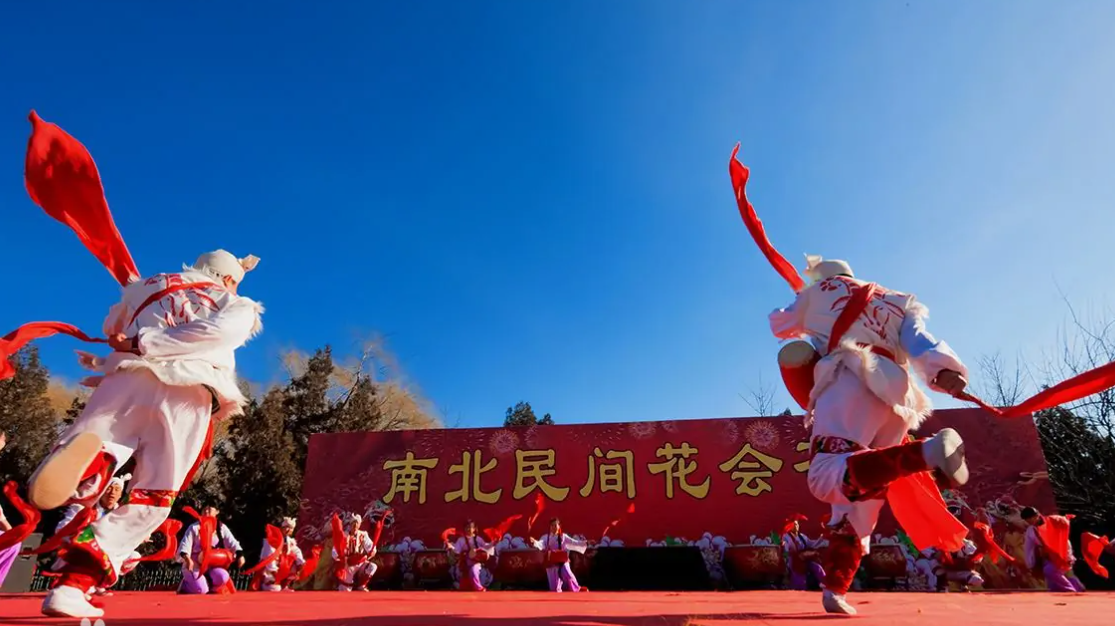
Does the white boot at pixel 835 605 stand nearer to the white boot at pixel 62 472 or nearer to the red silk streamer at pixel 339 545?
the white boot at pixel 62 472

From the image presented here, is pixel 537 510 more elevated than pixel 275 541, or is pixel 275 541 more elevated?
pixel 537 510

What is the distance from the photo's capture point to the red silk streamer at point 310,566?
1020 cm

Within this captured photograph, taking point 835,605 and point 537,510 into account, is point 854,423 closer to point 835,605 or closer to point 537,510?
point 835,605

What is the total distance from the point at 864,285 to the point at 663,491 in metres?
8.03

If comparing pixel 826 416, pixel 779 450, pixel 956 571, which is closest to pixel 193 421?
pixel 826 416

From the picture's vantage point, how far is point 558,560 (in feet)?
30.0

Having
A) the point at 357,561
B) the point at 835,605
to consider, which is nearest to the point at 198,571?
the point at 357,561

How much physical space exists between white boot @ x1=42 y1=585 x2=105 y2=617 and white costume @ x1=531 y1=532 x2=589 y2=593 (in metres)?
7.78

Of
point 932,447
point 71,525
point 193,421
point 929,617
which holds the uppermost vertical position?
point 193,421

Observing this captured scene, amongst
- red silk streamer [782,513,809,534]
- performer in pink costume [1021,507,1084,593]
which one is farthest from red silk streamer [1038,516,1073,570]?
red silk streamer [782,513,809,534]

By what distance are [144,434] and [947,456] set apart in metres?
2.84

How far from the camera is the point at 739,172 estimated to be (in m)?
3.22

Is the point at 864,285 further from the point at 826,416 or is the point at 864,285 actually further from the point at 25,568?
the point at 25,568

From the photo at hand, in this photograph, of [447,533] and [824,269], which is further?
[447,533]
